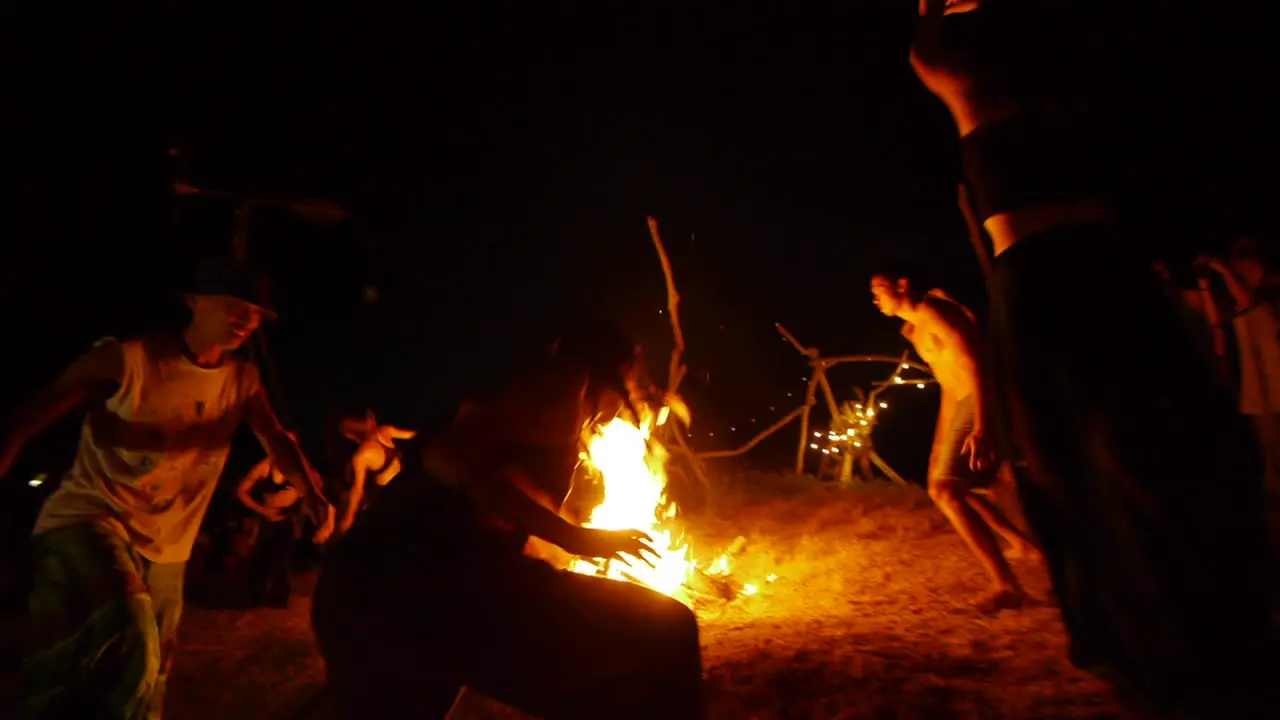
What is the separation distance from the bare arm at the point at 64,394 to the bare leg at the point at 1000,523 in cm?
434

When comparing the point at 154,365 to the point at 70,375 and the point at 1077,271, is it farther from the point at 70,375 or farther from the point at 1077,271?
the point at 1077,271

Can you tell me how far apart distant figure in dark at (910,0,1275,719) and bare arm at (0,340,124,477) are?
3337mm

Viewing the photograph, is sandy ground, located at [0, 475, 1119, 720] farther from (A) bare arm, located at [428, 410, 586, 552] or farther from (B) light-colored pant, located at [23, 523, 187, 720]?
(A) bare arm, located at [428, 410, 586, 552]

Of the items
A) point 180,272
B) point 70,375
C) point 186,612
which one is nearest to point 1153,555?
A: point 70,375

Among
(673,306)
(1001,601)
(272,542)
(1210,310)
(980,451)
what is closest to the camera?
(980,451)

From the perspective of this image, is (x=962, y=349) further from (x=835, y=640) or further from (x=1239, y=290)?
(x=1239, y=290)

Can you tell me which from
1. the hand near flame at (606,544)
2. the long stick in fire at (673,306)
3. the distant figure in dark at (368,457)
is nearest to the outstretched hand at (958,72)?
the hand near flame at (606,544)

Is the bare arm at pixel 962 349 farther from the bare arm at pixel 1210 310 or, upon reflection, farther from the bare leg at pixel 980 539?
the bare arm at pixel 1210 310

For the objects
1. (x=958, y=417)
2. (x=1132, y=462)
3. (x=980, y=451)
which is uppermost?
(x=1132, y=462)

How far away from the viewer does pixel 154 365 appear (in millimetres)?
3242

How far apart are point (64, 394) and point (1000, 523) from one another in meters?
4.94

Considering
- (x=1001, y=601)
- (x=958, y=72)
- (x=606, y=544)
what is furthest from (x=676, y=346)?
(x=606, y=544)

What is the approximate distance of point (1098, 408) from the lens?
278 cm

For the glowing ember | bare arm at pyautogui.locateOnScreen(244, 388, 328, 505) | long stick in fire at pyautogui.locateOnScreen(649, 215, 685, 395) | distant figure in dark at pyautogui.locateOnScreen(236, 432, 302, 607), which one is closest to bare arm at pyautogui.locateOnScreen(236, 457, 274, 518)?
distant figure in dark at pyautogui.locateOnScreen(236, 432, 302, 607)
